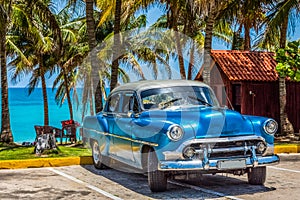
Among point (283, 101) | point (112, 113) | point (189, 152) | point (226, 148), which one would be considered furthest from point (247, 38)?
point (189, 152)

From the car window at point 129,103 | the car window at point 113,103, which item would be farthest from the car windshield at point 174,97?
the car window at point 113,103

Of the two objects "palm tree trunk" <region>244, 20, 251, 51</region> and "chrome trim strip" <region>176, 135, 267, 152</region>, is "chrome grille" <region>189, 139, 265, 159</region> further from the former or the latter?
"palm tree trunk" <region>244, 20, 251, 51</region>

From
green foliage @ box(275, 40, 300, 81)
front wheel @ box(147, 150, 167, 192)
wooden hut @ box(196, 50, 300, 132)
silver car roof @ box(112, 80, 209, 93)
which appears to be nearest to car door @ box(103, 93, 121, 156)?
silver car roof @ box(112, 80, 209, 93)

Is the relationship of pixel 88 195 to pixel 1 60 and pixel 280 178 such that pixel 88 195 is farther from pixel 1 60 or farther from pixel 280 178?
pixel 1 60

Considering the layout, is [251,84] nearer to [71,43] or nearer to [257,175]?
[257,175]

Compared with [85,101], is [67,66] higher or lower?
higher

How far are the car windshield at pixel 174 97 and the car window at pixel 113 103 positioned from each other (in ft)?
3.54

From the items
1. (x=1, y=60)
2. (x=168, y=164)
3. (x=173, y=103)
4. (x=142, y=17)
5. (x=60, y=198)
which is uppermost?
(x=142, y=17)

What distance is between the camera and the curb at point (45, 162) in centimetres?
1175

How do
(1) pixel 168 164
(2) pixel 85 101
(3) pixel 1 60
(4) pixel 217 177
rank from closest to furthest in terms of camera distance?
(1) pixel 168 164
(4) pixel 217 177
(3) pixel 1 60
(2) pixel 85 101

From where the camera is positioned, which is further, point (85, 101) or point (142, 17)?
point (142, 17)

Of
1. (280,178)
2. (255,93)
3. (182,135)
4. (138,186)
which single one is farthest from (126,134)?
(255,93)

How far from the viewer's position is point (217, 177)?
10250 mm

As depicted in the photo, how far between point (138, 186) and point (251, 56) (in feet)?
48.1
